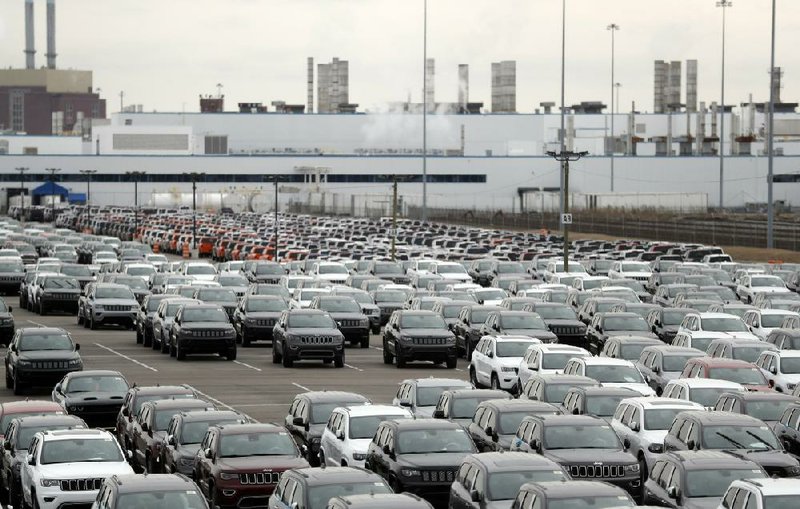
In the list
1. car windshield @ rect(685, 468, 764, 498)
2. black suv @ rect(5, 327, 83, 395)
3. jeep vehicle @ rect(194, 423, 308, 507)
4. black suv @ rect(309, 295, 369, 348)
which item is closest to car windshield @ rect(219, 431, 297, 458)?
jeep vehicle @ rect(194, 423, 308, 507)

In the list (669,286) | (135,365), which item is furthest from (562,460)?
(669,286)

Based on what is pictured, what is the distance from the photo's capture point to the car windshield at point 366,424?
23328 mm

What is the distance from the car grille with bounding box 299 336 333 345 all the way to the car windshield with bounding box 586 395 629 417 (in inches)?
635

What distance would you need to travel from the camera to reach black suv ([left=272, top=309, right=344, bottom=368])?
136 ft

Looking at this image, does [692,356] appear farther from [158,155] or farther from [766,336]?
[158,155]

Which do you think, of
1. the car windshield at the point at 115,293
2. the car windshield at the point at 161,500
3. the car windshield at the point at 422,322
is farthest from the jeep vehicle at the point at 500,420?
the car windshield at the point at 115,293

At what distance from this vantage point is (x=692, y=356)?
32.5 metres

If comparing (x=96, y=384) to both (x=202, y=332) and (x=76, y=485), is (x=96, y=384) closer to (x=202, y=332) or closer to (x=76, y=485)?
(x=76, y=485)

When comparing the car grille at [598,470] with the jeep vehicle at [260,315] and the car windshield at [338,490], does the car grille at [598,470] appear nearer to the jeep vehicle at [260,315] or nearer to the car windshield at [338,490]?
the car windshield at [338,490]

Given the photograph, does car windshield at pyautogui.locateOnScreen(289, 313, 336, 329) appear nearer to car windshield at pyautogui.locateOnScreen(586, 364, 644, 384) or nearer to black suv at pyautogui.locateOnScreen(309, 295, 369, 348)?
black suv at pyautogui.locateOnScreen(309, 295, 369, 348)

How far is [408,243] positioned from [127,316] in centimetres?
4934

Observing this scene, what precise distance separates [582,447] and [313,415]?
17.3 feet

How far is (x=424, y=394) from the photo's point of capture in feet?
90.3

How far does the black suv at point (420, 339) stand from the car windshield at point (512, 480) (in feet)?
73.2
